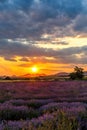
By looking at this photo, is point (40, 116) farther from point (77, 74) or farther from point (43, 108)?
point (77, 74)

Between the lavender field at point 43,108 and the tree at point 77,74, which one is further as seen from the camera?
the tree at point 77,74

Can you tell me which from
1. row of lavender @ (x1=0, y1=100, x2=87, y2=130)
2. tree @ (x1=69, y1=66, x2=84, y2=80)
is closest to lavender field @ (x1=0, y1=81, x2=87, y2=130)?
row of lavender @ (x1=0, y1=100, x2=87, y2=130)

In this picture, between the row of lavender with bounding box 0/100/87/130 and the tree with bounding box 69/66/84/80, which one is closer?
the row of lavender with bounding box 0/100/87/130

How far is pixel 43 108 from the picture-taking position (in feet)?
45.5

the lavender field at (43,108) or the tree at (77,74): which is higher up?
the tree at (77,74)

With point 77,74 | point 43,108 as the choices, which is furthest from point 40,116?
point 77,74

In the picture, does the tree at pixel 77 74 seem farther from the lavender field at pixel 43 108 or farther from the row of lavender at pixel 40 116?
the row of lavender at pixel 40 116

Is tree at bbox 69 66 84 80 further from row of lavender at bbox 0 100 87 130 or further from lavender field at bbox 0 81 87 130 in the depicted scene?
row of lavender at bbox 0 100 87 130

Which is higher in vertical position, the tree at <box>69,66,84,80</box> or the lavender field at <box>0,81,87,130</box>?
the tree at <box>69,66,84,80</box>

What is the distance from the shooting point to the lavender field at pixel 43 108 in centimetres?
779

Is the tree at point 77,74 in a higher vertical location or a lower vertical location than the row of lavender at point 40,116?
higher

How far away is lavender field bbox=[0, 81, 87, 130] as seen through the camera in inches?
307

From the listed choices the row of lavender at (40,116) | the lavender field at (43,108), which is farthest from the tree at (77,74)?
the row of lavender at (40,116)

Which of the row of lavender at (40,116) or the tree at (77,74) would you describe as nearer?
the row of lavender at (40,116)
